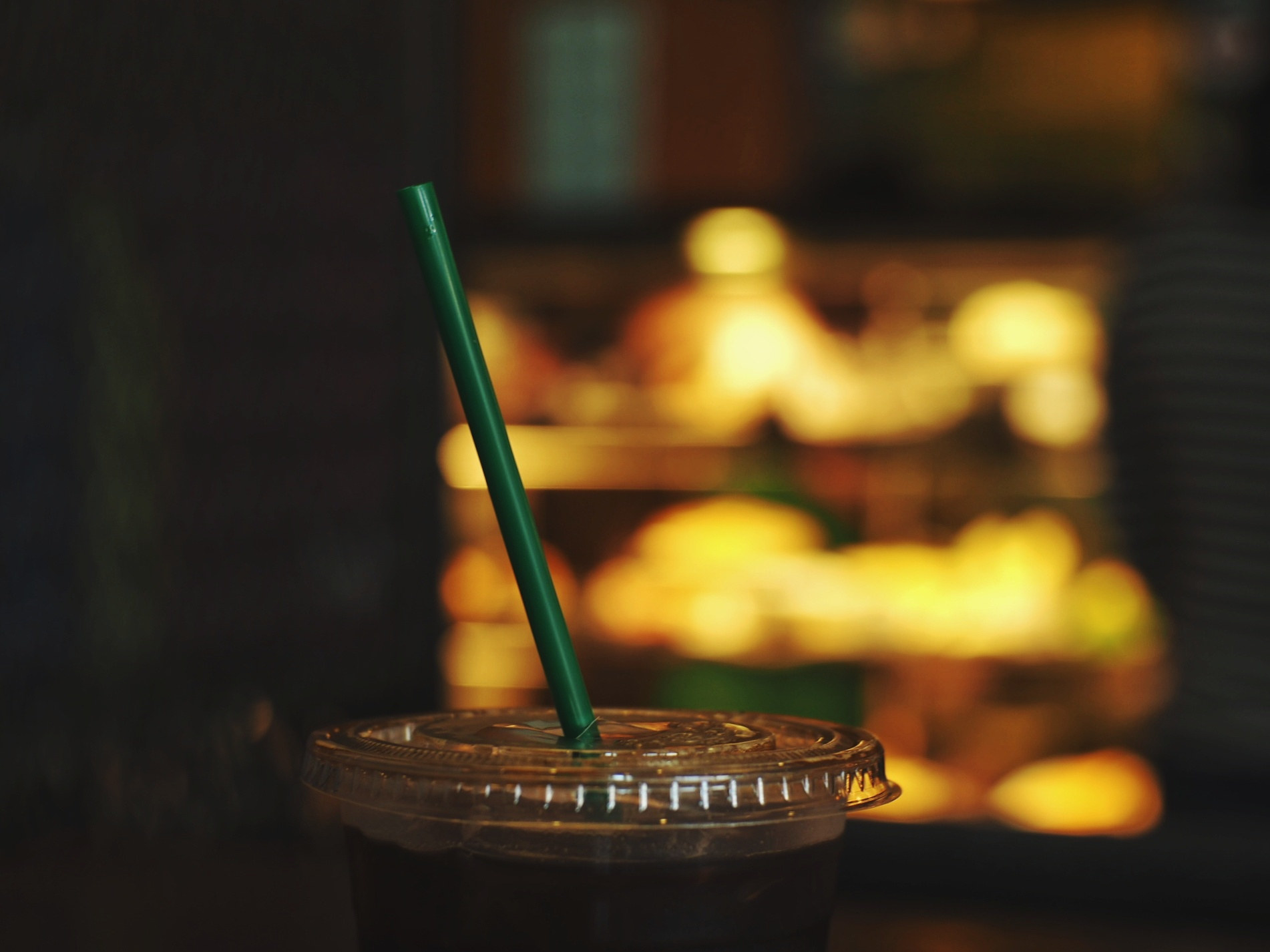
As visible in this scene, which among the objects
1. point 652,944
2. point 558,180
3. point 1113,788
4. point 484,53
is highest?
point 484,53

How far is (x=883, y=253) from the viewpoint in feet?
9.30

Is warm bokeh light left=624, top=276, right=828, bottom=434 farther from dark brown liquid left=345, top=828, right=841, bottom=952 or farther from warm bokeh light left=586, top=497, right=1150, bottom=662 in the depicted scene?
dark brown liquid left=345, top=828, right=841, bottom=952

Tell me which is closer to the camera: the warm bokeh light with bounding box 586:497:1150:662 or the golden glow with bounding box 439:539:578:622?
the warm bokeh light with bounding box 586:497:1150:662

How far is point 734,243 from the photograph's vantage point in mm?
2916

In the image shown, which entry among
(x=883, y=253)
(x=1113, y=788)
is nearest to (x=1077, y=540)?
(x=1113, y=788)

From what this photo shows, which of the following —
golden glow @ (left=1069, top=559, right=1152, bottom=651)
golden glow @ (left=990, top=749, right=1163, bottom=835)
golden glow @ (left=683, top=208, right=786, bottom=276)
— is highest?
golden glow @ (left=683, top=208, right=786, bottom=276)

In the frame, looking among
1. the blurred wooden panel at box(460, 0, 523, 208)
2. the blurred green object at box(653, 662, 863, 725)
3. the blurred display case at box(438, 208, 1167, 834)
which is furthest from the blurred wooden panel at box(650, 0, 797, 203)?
the blurred green object at box(653, 662, 863, 725)

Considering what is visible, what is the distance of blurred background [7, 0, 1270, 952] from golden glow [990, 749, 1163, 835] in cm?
1

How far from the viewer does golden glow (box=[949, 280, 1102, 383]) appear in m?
2.89

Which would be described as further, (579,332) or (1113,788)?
(579,332)

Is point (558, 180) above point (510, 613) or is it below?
above

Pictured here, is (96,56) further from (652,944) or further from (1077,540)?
(1077,540)

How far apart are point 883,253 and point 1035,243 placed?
28cm

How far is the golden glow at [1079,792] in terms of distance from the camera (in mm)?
2857
